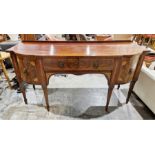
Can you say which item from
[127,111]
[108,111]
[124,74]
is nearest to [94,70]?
[124,74]

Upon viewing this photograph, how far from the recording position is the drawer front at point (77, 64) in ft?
4.84

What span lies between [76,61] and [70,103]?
0.73 m

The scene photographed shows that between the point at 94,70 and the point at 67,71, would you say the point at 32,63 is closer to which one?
the point at 67,71

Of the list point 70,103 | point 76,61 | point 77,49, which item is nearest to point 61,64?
point 76,61

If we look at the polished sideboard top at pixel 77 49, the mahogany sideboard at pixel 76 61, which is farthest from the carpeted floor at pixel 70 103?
the polished sideboard top at pixel 77 49

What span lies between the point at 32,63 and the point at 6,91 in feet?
3.36

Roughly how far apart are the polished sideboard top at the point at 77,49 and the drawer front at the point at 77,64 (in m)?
0.05

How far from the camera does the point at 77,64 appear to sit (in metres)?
1.50

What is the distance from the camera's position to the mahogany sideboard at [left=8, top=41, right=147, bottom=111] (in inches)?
57.6

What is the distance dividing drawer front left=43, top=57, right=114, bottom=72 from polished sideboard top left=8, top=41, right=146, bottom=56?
2.1 inches

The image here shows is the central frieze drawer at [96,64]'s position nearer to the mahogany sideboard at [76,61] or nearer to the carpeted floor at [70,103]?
the mahogany sideboard at [76,61]

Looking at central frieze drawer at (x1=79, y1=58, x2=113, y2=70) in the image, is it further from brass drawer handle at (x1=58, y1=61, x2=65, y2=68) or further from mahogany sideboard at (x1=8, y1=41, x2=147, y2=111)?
brass drawer handle at (x1=58, y1=61, x2=65, y2=68)

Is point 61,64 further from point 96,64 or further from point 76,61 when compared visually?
point 96,64

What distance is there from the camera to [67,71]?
156cm
